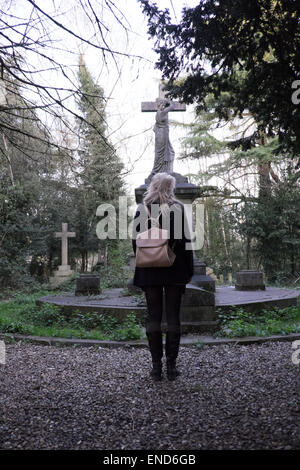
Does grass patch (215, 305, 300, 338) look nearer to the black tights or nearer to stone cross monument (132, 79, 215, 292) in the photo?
the black tights

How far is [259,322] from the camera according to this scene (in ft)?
18.4

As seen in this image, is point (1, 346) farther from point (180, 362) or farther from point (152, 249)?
point (152, 249)

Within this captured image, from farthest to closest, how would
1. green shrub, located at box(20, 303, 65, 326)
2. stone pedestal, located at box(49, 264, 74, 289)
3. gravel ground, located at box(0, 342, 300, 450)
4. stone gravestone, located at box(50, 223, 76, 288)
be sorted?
stone gravestone, located at box(50, 223, 76, 288) → stone pedestal, located at box(49, 264, 74, 289) → green shrub, located at box(20, 303, 65, 326) → gravel ground, located at box(0, 342, 300, 450)

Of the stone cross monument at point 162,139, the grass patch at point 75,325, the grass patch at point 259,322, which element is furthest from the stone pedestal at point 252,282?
the grass patch at point 75,325

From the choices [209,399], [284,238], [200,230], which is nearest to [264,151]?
[284,238]

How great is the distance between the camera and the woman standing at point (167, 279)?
312 cm

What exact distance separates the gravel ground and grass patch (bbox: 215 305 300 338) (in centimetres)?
58

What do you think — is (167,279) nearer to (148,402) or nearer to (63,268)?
(148,402)

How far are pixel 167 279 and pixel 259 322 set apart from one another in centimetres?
307

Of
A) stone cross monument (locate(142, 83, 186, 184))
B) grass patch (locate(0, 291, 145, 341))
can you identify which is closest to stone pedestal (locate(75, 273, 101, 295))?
grass patch (locate(0, 291, 145, 341))

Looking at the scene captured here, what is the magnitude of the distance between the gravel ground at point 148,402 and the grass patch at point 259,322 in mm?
576

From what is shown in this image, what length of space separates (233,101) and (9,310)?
620cm

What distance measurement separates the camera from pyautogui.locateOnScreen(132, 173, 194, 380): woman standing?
10.2ft

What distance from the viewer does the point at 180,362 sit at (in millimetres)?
3791
